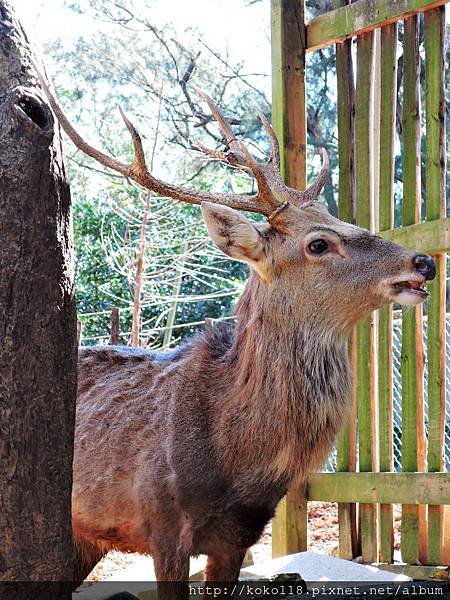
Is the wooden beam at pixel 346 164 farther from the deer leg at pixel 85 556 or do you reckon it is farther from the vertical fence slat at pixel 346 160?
the deer leg at pixel 85 556

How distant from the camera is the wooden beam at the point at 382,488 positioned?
496cm

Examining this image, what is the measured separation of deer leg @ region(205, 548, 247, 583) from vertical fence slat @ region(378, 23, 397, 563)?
1.26 metres

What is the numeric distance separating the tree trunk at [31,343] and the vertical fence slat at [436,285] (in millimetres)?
2824

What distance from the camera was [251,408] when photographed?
13.9 feet

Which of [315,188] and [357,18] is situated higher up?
[357,18]

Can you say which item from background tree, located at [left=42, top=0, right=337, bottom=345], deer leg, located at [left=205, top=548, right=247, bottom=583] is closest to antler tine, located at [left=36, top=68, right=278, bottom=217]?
deer leg, located at [left=205, top=548, right=247, bottom=583]

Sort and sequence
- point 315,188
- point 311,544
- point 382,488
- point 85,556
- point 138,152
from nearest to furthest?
point 138,152, point 315,188, point 85,556, point 382,488, point 311,544

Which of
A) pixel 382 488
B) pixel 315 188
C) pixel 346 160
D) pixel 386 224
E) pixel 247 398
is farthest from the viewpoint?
pixel 346 160

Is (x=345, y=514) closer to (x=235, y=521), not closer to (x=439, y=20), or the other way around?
(x=235, y=521)

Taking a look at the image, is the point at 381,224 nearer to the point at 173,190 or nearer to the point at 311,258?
the point at 311,258

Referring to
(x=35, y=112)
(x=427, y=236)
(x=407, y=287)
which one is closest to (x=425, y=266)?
(x=407, y=287)

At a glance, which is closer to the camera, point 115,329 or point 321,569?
point 321,569

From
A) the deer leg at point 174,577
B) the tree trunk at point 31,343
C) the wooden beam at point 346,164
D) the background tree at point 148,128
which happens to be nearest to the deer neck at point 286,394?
the deer leg at point 174,577

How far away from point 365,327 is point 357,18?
1791mm
